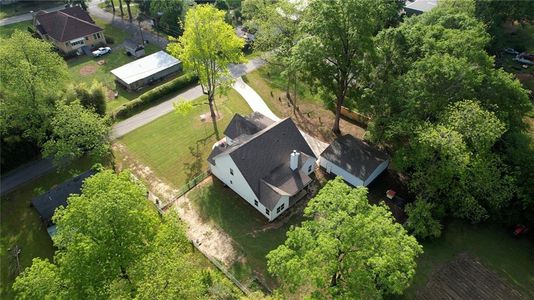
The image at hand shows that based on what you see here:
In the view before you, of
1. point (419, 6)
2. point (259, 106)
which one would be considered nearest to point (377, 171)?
point (259, 106)

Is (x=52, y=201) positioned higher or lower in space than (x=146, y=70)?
higher

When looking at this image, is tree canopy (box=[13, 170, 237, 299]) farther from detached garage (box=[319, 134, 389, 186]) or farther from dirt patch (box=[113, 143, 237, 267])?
detached garage (box=[319, 134, 389, 186])

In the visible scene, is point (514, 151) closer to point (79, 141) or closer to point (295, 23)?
point (295, 23)

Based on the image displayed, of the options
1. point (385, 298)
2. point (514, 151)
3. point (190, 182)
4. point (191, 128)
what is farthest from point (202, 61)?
point (514, 151)

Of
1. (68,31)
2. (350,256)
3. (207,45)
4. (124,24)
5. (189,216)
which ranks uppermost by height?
(207,45)

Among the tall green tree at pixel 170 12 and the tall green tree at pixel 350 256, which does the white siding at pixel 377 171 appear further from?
the tall green tree at pixel 170 12

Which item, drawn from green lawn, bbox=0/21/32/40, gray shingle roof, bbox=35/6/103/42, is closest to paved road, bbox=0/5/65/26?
green lawn, bbox=0/21/32/40

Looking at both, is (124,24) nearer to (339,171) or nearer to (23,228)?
(23,228)

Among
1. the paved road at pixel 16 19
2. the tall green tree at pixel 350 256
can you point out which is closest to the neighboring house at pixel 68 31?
the paved road at pixel 16 19
